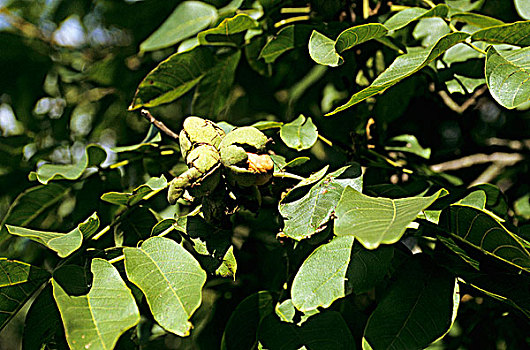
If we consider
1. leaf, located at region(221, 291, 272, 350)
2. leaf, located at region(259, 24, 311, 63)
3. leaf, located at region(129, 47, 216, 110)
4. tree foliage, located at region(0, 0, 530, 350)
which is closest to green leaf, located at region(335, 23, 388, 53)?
tree foliage, located at region(0, 0, 530, 350)

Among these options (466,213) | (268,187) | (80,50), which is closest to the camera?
(466,213)

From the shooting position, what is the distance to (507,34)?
0.83 meters

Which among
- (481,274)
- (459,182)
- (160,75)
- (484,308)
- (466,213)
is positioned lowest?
(484,308)

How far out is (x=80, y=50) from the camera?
5.98 feet

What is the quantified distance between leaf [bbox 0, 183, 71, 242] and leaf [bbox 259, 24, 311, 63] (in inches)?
21.5

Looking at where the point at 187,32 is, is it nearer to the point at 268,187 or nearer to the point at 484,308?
the point at 268,187

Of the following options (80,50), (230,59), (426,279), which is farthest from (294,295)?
(80,50)

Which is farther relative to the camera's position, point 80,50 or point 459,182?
point 80,50

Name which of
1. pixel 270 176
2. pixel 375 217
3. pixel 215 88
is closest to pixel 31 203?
pixel 215 88

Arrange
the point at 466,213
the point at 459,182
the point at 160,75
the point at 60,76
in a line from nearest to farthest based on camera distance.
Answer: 1. the point at 466,213
2. the point at 160,75
3. the point at 459,182
4. the point at 60,76

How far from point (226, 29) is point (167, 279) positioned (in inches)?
21.3

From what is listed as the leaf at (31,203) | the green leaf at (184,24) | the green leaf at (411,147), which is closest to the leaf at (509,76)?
the green leaf at (411,147)

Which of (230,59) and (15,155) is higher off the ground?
(230,59)

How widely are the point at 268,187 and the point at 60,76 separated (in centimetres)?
105
